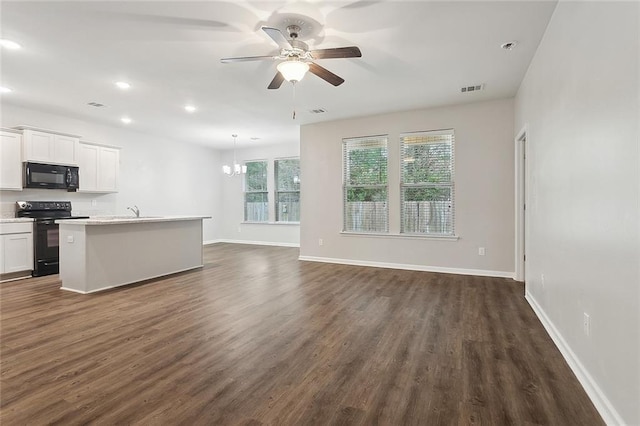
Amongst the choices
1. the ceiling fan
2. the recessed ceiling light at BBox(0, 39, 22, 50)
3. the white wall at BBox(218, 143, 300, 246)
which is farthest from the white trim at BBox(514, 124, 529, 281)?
the recessed ceiling light at BBox(0, 39, 22, 50)

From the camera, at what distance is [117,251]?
4.47m

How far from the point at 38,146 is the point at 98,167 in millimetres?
1050

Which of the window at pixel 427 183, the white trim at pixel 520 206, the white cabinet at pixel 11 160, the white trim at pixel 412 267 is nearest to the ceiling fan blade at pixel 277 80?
the window at pixel 427 183

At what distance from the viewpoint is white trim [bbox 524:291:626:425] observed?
5.48 ft

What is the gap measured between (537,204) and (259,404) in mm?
3208

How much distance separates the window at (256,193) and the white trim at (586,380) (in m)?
7.38

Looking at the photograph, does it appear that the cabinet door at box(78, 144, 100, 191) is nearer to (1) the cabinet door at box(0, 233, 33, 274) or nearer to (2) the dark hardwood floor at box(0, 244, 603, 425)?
(1) the cabinet door at box(0, 233, 33, 274)

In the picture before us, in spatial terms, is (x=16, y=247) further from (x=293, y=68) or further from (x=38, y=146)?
(x=293, y=68)

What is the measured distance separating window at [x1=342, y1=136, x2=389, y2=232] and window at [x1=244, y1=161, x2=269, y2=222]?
143 inches

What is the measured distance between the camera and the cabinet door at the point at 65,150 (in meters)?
5.52

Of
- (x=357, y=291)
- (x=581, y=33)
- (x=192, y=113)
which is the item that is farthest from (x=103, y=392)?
(x=192, y=113)

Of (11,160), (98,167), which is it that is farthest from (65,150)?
(11,160)

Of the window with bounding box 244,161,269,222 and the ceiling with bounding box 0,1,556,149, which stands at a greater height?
the ceiling with bounding box 0,1,556,149

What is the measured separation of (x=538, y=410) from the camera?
5.93 feet
